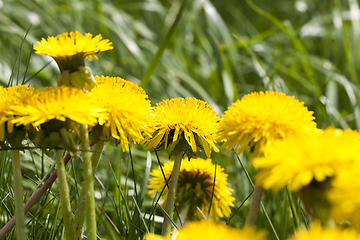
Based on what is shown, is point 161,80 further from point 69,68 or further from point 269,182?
point 269,182

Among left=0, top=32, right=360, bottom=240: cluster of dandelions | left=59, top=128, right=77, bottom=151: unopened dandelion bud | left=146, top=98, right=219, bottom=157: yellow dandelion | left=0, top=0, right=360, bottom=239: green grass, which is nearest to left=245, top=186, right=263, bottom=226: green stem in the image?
left=0, top=32, right=360, bottom=240: cluster of dandelions

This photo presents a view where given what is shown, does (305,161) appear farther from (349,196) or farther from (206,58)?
(206,58)

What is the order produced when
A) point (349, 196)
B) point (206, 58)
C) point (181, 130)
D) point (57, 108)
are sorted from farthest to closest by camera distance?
1. point (206, 58)
2. point (181, 130)
3. point (57, 108)
4. point (349, 196)

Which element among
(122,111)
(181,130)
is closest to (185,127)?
(181,130)

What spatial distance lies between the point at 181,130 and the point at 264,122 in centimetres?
14

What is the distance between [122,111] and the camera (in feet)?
1.63

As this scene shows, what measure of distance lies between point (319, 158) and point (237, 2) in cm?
294

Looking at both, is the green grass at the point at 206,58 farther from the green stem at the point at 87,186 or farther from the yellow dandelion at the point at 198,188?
the green stem at the point at 87,186

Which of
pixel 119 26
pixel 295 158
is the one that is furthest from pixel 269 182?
pixel 119 26

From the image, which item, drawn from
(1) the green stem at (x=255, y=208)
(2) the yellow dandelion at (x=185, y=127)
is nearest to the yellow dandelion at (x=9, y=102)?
(2) the yellow dandelion at (x=185, y=127)

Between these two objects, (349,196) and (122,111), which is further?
(122,111)

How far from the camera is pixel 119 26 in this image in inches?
76.0

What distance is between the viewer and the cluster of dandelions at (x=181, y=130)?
31cm

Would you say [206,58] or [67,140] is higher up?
[206,58]
